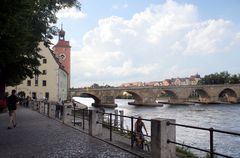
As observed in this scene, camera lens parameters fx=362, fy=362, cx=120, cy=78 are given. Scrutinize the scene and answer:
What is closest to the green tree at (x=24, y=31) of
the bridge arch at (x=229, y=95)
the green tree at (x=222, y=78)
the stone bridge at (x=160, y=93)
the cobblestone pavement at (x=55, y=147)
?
the cobblestone pavement at (x=55, y=147)

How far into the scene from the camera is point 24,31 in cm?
1268

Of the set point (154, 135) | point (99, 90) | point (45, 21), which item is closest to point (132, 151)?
point (154, 135)

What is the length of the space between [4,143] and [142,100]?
8740 centimetres

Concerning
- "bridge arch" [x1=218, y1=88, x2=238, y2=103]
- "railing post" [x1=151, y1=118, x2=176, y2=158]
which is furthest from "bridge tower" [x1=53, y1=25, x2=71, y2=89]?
"railing post" [x1=151, y1=118, x2=176, y2=158]

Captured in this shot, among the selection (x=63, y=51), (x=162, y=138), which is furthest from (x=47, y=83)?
(x=162, y=138)

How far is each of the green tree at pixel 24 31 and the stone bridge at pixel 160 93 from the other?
199ft

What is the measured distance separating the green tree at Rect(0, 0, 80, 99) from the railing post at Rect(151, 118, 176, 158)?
16.1ft

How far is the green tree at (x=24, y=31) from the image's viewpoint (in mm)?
10031

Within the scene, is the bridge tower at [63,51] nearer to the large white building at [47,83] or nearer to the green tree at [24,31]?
the large white building at [47,83]

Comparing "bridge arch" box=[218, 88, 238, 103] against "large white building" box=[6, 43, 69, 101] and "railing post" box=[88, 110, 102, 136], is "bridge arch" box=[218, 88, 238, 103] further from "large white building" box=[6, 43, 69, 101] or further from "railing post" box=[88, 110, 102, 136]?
"railing post" box=[88, 110, 102, 136]

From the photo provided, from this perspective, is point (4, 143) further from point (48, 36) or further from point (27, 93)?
point (27, 93)

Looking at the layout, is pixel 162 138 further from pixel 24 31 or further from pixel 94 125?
pixel 24 31

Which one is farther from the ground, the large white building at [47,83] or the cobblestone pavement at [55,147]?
the large white building at [47,83]

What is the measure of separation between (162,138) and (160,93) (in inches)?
3824
